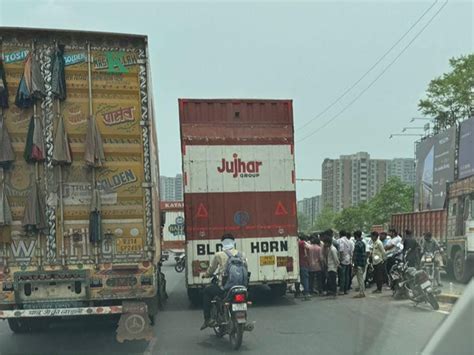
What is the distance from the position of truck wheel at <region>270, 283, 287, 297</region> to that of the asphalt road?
705 millimetres

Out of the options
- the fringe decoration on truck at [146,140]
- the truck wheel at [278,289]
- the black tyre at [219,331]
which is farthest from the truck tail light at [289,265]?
the fringe decoration on truck at [146,140]

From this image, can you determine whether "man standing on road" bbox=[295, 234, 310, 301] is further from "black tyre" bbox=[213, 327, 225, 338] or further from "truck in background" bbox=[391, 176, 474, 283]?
"black tyre" bbox=[213, 327, 225, 338]

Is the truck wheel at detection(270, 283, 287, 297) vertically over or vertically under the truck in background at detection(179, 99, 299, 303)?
under

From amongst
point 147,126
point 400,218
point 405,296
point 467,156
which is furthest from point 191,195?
point 467,156

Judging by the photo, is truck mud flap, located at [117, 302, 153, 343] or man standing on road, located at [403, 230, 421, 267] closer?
truck mud flap, located at [117, 302, 153, 343]

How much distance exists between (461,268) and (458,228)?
1158mm

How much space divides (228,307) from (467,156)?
24.1m

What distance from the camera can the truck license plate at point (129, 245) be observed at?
713 centimetres

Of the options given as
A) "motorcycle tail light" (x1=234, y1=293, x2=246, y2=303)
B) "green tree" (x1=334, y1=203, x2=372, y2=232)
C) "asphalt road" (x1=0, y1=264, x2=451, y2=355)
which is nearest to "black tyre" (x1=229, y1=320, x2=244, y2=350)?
"asphalt road" (x1=0, y1=264, x2=451, y2=355)

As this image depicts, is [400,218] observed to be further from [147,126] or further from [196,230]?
[147,126]

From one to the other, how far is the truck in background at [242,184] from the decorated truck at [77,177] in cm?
364

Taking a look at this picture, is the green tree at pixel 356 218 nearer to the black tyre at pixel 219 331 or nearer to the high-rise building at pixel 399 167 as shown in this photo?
the high-rise building at pixel 399 167

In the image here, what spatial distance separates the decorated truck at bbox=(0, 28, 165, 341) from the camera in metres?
6.86

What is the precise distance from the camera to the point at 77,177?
7.06 m
